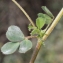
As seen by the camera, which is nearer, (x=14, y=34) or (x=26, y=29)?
(x=14, y=34)

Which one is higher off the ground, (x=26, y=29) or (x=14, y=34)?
(x=14, y=34)

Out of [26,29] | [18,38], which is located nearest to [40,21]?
[18,38]

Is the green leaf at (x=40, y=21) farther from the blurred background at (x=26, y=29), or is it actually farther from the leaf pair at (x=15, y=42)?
the blurred background at (x=26, y=29)

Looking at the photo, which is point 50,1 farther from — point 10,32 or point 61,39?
point 10,32

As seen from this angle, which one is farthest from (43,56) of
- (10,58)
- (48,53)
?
(10,58)

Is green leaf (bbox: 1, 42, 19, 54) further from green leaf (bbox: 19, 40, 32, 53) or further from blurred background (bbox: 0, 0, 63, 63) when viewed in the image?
blurred background (bbox: 0, 0, 63, 63)

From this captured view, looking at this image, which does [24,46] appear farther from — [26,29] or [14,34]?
[26,29]

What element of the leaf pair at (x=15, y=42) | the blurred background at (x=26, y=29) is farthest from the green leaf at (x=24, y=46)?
the blurred background at (x=26, y=29)
